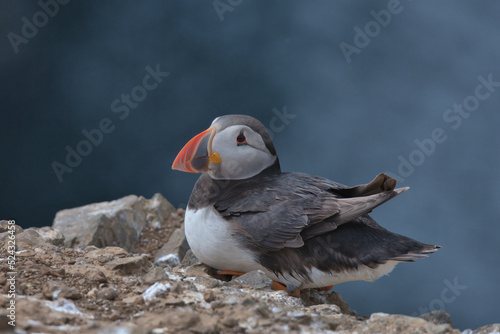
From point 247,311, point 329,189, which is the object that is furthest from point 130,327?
point 329,189

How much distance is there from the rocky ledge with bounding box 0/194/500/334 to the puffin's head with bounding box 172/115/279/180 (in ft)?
2.76

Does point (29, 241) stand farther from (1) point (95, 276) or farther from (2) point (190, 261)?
(2) point (190, 261)

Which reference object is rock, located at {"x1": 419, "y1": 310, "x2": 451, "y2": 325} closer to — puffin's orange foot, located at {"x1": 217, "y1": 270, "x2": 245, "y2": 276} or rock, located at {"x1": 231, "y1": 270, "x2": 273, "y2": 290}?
rock, located at {"x1": 231, "y1": 270, "x2": 273, "y2": 290}

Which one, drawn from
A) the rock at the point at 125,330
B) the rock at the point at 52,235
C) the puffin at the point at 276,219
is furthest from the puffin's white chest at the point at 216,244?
the rock at the point at 125,330

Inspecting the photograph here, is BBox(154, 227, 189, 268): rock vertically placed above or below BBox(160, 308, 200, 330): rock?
below

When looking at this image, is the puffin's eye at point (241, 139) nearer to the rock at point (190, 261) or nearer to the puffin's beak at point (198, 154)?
the puffin's beak at point (198, 154)

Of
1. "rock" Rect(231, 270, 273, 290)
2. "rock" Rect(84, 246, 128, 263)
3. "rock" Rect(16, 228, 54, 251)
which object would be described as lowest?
"rock" Rect(231, 270, 273, 290)

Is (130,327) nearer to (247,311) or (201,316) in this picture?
(201,316)

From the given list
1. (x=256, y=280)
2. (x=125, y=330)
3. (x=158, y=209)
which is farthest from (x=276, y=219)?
(x=158, y=209)

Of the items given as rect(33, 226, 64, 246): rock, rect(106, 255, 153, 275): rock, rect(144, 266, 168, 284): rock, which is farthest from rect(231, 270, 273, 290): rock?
rect(33, 226, 64, 246): rock

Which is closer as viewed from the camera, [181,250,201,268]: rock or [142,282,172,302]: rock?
[142,282,172,302]: rock

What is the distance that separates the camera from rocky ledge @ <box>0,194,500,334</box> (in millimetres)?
2678

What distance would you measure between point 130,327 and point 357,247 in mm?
2183

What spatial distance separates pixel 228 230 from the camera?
4.45 m
